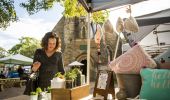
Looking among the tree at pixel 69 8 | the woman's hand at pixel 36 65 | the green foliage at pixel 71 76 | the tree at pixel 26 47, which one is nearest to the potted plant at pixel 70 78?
the green foliage at pixel 71 76

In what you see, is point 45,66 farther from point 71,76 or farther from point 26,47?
point 26,47

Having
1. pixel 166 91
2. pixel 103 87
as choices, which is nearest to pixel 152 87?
pixel 166 91

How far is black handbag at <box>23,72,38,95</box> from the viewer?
317cm

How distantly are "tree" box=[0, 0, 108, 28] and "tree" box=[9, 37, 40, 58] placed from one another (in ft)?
158

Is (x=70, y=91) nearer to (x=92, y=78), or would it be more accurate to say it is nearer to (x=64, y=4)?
(x=64, y=4)

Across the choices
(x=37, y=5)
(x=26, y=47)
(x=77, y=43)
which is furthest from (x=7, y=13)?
(x=26, y=47)

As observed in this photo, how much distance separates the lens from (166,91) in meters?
2.29


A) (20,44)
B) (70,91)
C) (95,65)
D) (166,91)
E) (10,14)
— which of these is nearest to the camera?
(166,91)

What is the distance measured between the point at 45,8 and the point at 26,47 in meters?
51.1

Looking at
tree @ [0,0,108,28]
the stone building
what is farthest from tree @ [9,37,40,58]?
tree @ [0,0,108,28]

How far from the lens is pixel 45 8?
1193 cm

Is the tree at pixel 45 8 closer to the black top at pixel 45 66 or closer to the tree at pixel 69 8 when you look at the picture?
the tree at pixel 69 8

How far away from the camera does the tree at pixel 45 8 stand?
10789mm

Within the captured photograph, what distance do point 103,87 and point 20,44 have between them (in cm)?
6310
